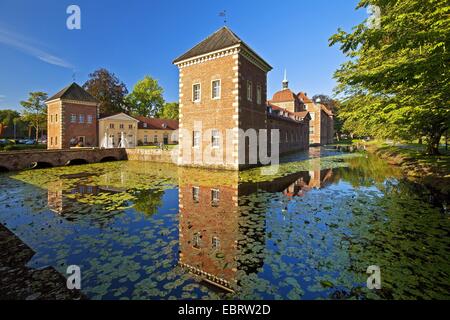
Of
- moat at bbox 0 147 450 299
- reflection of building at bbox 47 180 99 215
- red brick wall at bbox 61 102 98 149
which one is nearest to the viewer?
moat at bbox 0 147 450 299

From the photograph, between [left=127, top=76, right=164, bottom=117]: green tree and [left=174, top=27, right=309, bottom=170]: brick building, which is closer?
[left=174, top=27, right=309, bottom=170]: brick building

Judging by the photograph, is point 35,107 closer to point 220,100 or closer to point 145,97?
point 145,97

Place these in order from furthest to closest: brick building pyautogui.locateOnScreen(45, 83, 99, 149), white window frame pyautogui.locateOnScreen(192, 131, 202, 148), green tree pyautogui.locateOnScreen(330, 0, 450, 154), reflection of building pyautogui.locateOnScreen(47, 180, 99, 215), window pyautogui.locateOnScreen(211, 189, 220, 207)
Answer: brick building pyautogui.locateOnScreen(45, 83, 99, 149) < white window frame pyautogui.locateOnScreen(192, 131, 202, 148) < window pyautogui.locateOnScreen(211, 189, 220, 207) < reflection of building pyautogui.locateOnScreen(47, 180, 99, 215) < green tree pyautogui.locateOnScreen(330, 0, 450, 154)

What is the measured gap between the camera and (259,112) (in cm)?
2062

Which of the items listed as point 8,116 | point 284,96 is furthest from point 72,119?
point 8,116

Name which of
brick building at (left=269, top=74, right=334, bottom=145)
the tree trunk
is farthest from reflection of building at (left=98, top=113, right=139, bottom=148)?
the tree trunk

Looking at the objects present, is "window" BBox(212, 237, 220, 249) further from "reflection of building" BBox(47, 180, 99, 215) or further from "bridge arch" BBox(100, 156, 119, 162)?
"bridge arch" BBox(100, 156, 119, 162)

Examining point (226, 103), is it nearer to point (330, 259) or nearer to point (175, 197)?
point (175, 197)

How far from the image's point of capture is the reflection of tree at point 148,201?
26.4 feet

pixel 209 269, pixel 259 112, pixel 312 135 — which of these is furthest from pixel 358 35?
pixel 312 135

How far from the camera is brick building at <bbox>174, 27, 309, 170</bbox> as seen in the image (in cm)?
1694

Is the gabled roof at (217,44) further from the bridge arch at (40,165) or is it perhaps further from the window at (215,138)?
the bridge arch at (40,165)

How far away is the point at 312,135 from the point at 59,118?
56.0 m

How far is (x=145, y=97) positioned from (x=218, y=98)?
4940 centimetres
